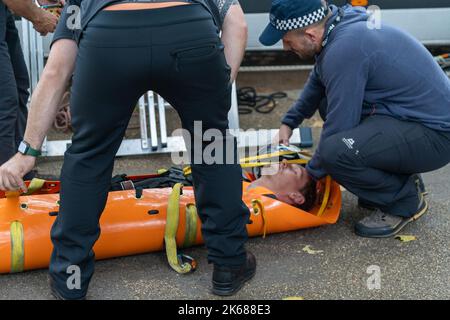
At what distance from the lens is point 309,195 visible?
3459 millimetres

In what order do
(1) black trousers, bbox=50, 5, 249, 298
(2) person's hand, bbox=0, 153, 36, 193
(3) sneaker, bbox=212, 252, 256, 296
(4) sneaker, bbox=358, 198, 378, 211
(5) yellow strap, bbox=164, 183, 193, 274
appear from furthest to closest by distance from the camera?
1. (4) sneaker, bbox=358, 198, 378, 211
2. (5) yellow strap, bbox=164, 183, 193, 274
3. (3) sneaker, bbox=212, 252, 256, 296
4. (2) person's hand, bbox=0, 153, 36, 193
5. (1) black trousers, bbox=50, 5, 249, 298

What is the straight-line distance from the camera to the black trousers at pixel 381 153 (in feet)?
10.0

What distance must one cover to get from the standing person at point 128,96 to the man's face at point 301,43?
1.78ft

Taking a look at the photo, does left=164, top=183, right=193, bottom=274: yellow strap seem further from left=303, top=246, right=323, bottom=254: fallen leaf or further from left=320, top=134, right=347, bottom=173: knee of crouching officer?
left=320, top=134, right=347, bottom=173: knee of crouching officer

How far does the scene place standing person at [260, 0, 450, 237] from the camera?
294cm

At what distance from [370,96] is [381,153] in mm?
282

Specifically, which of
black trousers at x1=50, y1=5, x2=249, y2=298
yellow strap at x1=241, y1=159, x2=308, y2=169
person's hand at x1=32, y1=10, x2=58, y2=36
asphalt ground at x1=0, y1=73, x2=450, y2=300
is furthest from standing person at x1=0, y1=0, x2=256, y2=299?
person's hand at x1=32, y1=10, x2=58, y2=36

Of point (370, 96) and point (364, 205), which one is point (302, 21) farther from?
point (364, 205)

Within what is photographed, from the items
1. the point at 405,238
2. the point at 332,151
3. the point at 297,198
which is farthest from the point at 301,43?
the point at 405,238

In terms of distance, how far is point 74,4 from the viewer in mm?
2348

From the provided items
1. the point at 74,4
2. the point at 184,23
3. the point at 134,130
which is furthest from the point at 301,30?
the point at 134,130

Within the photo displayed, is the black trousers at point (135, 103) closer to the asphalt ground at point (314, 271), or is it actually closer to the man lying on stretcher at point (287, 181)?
the asphalt ground at point (314, 271)

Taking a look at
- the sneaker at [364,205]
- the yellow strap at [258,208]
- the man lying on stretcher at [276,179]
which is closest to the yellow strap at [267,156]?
the man lying on stretcher at [276,179]

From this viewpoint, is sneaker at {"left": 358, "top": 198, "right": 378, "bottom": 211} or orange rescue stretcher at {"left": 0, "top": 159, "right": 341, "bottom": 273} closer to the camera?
orange rescue stretcher at {"left": 0, "top": 159, "right": 341, "bottom": 273}
